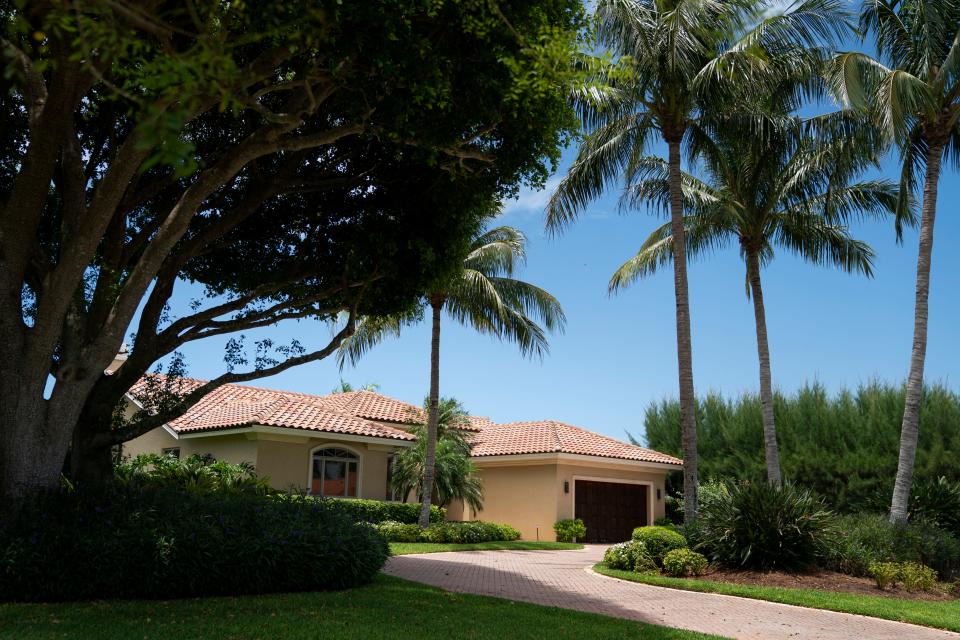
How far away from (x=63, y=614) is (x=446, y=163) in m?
7.23

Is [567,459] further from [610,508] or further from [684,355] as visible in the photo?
[684,355]

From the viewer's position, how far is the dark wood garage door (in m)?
27.6

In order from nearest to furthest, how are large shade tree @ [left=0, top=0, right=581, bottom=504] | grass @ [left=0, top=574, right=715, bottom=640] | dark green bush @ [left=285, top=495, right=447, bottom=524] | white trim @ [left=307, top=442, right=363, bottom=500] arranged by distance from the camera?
grass @ [left=0, top=574, right=715, bottom=640] → large shade tree @ [left=0, top=0, right=581, bottom=504] → dark green bush @ [left=285, top=495, right=447, bottom=524] → white trim @ [left=307, top=442, right=363, bottom=500]

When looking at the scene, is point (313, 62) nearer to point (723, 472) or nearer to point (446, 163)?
point (446, 163)

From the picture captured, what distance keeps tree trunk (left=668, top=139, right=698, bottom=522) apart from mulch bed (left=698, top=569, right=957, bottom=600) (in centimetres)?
225

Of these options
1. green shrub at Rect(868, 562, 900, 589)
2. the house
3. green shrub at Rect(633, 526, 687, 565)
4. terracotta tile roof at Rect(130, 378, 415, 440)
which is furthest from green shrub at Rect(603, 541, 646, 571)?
terracotta tile roof at Rect(130, 378, 415, 440)

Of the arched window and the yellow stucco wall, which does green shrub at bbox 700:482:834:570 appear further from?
the arched window

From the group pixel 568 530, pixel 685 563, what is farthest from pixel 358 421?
pixel 685 563

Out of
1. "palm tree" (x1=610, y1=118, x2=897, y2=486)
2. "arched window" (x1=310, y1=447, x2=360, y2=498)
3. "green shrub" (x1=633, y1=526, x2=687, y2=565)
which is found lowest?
"green shrub" (x1=633, y1=526, x2=687, y2=565)

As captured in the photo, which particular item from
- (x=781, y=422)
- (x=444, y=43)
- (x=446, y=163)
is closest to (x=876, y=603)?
(x=446, y=163)

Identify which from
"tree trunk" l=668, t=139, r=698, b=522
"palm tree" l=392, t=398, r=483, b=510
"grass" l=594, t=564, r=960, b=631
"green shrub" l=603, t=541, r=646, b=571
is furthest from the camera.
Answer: "palm tree" l=392, t=398, r=483, b=510

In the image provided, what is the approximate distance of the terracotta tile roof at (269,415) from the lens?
76.3ft

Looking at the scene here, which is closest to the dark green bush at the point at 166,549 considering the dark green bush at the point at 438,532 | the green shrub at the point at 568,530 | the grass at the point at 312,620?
the grass at the point at 312,620

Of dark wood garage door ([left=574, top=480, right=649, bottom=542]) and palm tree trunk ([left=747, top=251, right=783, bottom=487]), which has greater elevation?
palm tree trunk ([left=747, top=251, right=783, bottom=487])
